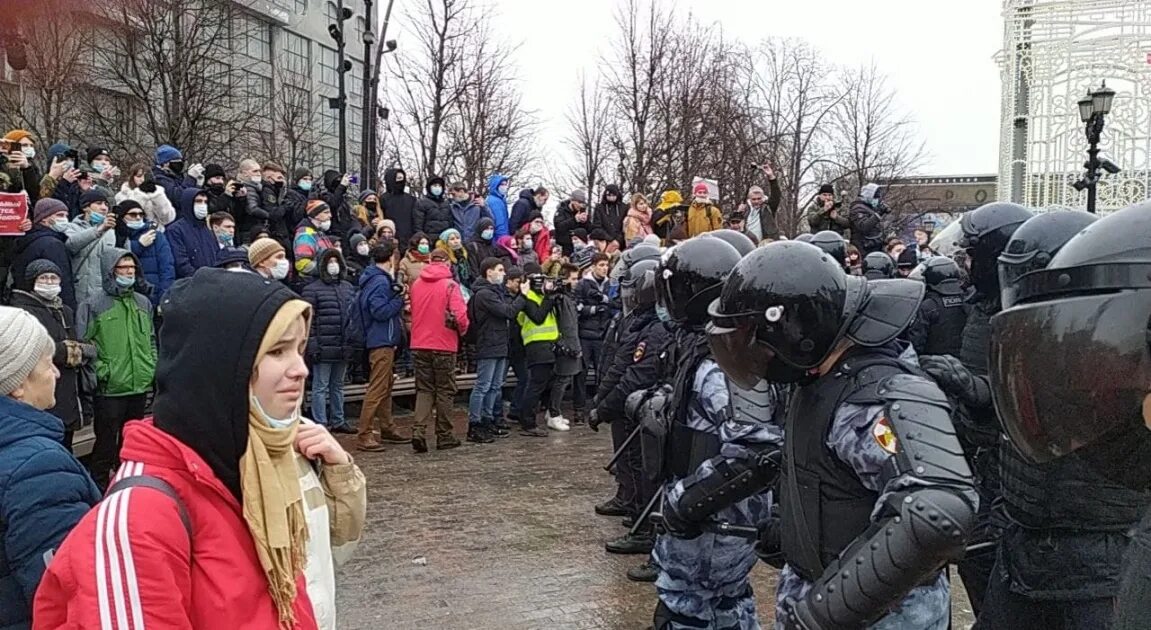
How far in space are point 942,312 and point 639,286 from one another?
1.99 m

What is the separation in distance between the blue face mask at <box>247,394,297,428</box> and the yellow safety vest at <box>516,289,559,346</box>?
28.5 ft

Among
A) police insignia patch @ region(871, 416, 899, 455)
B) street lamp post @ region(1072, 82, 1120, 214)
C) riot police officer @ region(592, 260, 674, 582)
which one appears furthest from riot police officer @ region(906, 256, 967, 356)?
street lamp post @ region(1072, 82, 1120, 214)

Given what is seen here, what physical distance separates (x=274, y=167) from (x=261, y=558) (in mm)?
10663

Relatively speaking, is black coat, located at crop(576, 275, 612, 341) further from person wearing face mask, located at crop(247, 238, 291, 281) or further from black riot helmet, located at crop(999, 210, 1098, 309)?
black riot helmet, located at crop(999, 210, 1098, 309)

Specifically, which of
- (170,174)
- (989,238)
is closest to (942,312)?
(989,238)

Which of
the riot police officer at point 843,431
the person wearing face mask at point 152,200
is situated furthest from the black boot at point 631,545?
the person wearing face mask at point 152,200

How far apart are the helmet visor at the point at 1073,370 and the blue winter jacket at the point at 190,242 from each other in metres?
8.94

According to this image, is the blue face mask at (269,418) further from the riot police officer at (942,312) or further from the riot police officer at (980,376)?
the riot police officer at (942,312)

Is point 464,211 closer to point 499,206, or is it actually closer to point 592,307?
point 499,206

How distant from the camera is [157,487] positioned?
78.4 inches

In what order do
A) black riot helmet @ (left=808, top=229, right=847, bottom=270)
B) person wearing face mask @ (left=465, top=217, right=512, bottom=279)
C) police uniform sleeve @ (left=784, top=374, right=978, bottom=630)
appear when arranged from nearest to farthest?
police uniform sleeve @ (left=784, top=374, right=978, bottom=630), black riot helmet @ (left=808, top=229, right=847, bottom=270), person wearing face mask @ (left=465, top=217, right=512, bottom=279)

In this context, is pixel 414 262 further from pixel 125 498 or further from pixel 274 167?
pixel 125 498

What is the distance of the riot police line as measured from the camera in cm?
180

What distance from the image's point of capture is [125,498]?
1962 mm
